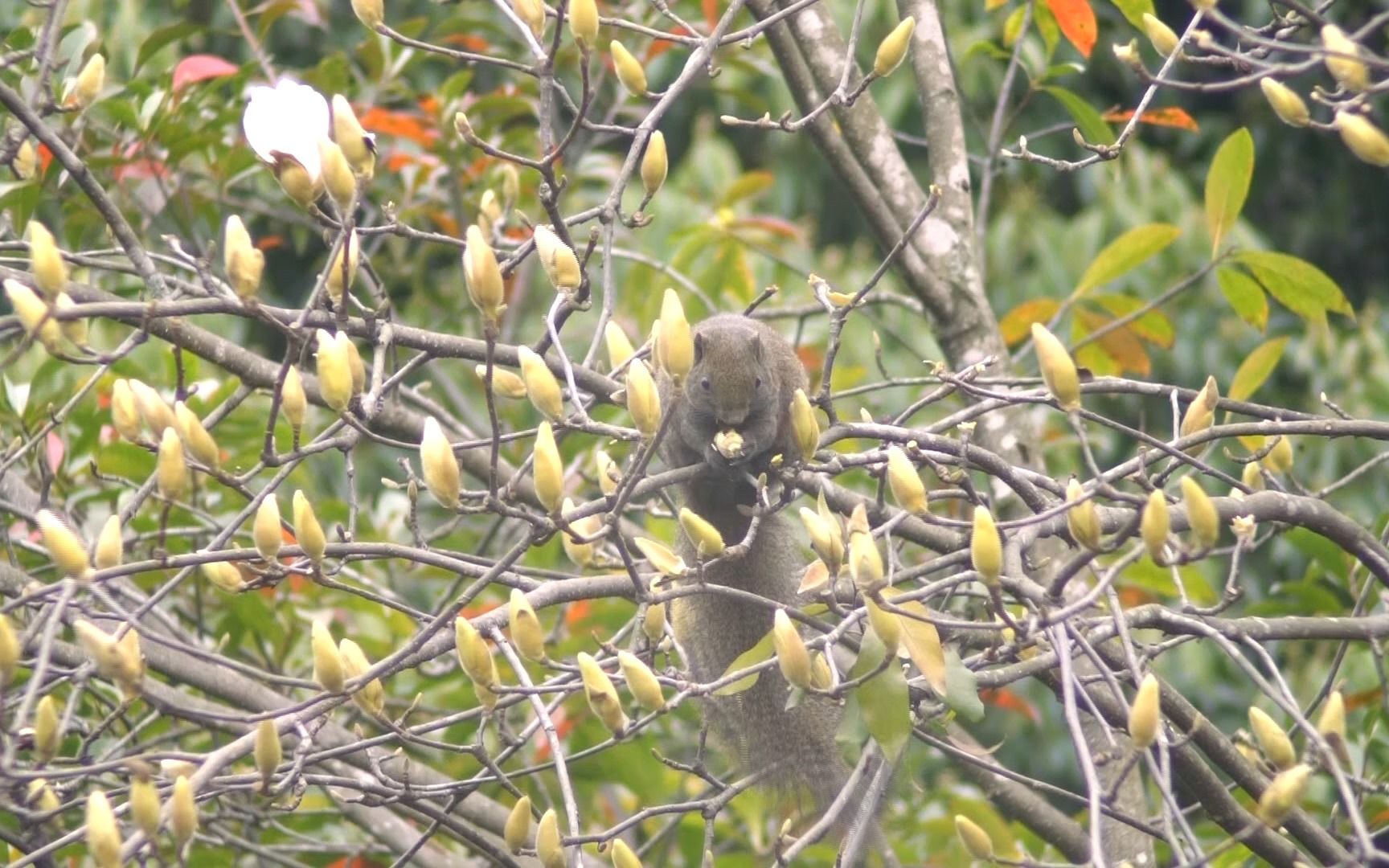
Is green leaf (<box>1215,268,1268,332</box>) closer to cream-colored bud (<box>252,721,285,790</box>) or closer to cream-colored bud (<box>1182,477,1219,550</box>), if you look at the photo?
cream-colored bud (<box>1182,477,1219,550</box>)

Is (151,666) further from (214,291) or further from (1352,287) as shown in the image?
(1352,287)

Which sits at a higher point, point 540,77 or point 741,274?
point 540,77

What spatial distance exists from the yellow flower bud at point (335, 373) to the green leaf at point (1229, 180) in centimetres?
176

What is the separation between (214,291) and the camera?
172 cm

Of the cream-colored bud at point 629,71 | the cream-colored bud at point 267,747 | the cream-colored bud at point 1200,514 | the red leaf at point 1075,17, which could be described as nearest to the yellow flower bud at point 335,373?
the cream-colored bud at point 267,747

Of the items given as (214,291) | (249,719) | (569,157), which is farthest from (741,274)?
(249,719)

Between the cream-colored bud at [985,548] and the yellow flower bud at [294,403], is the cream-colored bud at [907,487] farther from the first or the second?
the yellow flower bud at [294,403]

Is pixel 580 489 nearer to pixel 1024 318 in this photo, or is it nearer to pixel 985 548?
pixel 1024 318

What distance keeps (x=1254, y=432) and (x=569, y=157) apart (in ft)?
9.11

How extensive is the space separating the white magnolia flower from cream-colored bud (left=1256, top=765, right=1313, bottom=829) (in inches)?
47.2

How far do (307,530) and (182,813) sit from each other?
357 mm

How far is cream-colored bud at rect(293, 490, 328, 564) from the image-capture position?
1.57m

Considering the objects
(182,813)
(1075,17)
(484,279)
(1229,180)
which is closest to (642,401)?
(484,279)

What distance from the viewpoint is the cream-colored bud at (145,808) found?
51.5 inches
